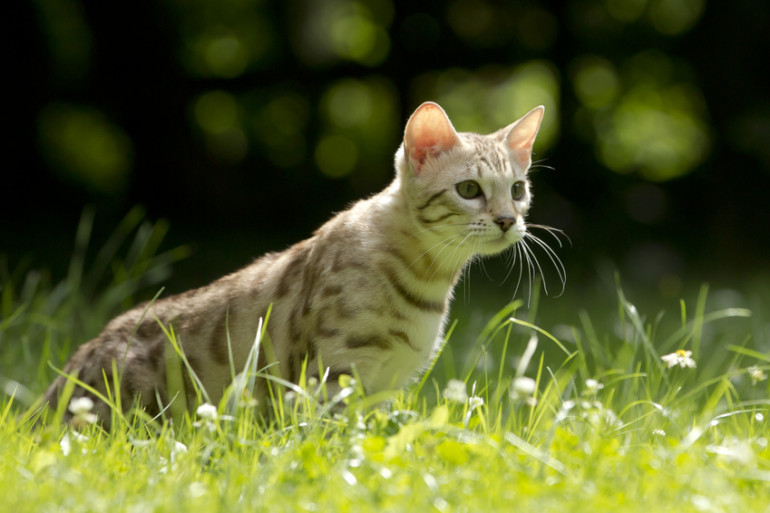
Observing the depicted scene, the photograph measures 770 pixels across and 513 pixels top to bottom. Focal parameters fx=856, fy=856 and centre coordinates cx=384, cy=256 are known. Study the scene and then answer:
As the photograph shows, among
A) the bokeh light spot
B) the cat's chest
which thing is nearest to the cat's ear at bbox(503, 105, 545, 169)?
the cat's chest

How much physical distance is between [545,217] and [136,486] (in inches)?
342

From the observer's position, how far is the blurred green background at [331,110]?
31.1 ft

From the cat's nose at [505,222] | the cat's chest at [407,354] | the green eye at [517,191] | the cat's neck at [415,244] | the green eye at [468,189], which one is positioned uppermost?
the green eye at [468,189]

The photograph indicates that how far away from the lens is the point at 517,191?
396cm

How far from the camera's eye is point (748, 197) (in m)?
9.34

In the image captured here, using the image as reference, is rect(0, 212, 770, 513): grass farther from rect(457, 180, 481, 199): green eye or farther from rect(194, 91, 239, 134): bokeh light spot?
rect(194, 91, 239, 134): bokeh light spot

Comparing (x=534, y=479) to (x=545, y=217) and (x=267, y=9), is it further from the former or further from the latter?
(x=267, y=9)

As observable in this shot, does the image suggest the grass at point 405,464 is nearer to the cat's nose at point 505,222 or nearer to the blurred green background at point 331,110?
the cat's nose at point 505,222

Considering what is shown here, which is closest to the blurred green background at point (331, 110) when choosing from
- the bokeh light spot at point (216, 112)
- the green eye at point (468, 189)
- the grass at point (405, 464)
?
the bokeh light spot at point (216, 112)

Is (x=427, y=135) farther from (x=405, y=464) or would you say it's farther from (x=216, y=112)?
(x=216, y=112)

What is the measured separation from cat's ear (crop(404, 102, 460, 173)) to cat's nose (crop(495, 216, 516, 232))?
0.45 metres

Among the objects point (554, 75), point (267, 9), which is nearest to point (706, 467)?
point (554, 75)

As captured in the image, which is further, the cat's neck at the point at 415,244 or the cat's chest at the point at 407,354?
the cat's neck at the point at 415,244

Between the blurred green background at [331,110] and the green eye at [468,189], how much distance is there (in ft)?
18.4
